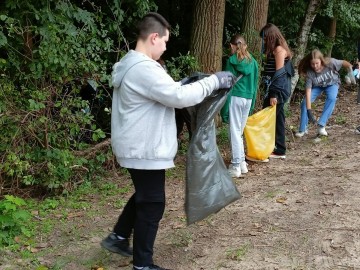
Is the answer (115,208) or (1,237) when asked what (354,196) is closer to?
(115,208)

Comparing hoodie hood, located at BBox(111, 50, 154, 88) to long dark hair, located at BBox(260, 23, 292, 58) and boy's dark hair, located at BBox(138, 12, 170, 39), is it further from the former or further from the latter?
long dark hair, located at BBox(260, 23, 292, 58)

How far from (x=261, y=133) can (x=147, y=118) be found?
11.6ft

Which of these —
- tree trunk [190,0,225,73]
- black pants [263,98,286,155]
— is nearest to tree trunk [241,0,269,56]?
tree trunk [190,0,225,73]

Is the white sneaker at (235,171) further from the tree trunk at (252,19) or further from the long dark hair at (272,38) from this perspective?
the tree trunk at (252,19)

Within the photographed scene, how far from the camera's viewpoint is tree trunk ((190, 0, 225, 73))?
322 inches

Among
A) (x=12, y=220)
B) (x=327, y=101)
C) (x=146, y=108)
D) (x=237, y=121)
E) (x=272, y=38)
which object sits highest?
(x=272, y=38)

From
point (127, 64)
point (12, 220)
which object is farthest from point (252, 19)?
point (127, 64)

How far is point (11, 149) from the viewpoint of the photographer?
599cm

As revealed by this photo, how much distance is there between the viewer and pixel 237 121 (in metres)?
6.46

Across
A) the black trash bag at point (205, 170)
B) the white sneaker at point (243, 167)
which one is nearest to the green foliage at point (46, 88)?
the white sneaker at point (243, 167)

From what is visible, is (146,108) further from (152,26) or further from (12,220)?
(12,220)

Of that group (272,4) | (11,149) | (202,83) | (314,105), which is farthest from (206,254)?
(272,4)

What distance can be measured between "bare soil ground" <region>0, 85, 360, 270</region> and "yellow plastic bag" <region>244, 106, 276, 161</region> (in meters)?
0.23

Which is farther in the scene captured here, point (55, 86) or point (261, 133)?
point (261, 133)
